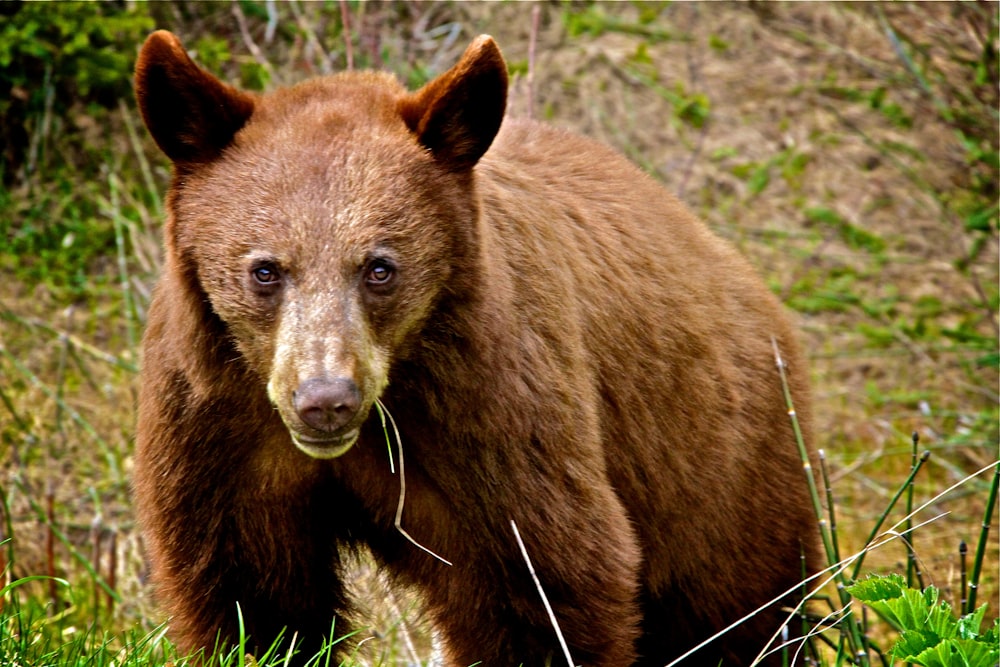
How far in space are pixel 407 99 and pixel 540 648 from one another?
1689mm

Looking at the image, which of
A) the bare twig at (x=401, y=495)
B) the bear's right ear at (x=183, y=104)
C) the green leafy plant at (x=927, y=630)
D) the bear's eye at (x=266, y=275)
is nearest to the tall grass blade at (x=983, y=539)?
the green leafy plant at (x=927, y=630)

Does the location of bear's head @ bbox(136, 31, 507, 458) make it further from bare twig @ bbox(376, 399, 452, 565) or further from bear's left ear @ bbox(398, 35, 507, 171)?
bare twig @ bbox(376, 399, 452, 565)

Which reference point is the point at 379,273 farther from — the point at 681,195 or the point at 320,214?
the point at 681,195

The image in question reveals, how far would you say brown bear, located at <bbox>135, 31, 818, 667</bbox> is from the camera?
3.56 meters

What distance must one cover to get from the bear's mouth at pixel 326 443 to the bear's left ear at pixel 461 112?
85cm

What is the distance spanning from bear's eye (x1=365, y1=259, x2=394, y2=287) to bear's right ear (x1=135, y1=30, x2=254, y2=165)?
22.8 inches

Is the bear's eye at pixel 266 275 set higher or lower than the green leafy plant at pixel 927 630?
higher

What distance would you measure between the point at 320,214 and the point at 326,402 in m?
0.55

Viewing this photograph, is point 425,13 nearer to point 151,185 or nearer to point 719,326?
point 151,185

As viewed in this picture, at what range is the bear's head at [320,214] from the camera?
135 inches

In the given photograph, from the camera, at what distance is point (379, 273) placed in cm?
357

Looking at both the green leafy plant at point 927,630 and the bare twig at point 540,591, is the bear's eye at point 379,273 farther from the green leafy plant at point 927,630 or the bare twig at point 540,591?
the green leafy plant at point 927,630

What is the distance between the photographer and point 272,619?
4.27 meters

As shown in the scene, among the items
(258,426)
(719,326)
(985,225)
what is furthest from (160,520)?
(985,225)
